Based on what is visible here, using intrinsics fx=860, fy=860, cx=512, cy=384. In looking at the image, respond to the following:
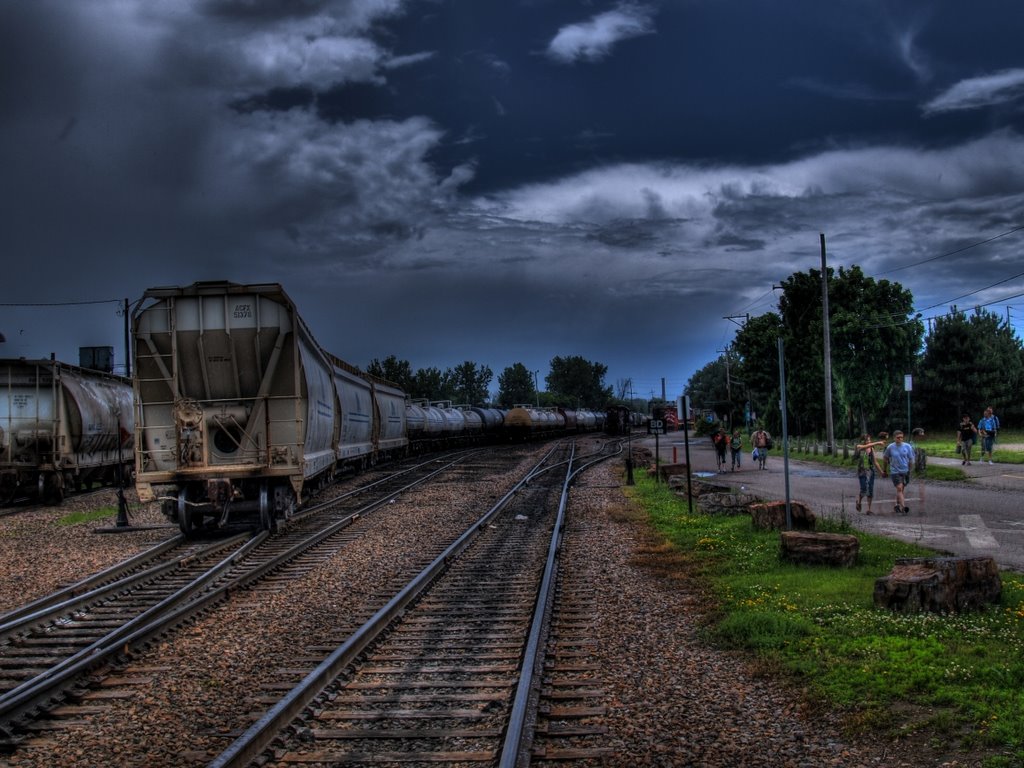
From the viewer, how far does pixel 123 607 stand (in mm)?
9633

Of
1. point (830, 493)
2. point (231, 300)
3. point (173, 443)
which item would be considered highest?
point (231, 300)

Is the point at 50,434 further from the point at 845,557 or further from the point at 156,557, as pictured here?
the point at 845,557

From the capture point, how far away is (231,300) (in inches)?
564

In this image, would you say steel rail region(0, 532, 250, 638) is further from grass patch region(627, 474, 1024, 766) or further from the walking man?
the walking man

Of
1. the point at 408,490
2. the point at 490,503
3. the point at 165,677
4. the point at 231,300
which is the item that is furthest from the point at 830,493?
the point at 165,677

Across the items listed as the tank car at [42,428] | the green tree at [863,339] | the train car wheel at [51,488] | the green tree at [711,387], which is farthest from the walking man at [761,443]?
the green tree at [711,387]

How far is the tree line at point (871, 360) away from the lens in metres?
39.8

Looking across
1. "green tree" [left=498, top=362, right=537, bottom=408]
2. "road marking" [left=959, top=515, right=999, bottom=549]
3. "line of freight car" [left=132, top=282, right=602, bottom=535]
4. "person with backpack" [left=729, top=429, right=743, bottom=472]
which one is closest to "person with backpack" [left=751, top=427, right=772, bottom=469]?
"person with backpack" [left=729, top=429, right=743, bottom=472]

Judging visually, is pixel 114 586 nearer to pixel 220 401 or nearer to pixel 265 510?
pixel 265 510

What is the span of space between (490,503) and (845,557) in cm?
1045

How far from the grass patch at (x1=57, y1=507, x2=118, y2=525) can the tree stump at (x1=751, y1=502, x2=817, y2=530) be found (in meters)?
13.8

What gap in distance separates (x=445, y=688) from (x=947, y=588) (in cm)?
494

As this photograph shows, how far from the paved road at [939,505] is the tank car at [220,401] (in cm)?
991

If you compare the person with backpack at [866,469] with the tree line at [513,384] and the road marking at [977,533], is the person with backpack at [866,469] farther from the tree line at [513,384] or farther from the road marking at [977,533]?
the tree line at [513,384]
